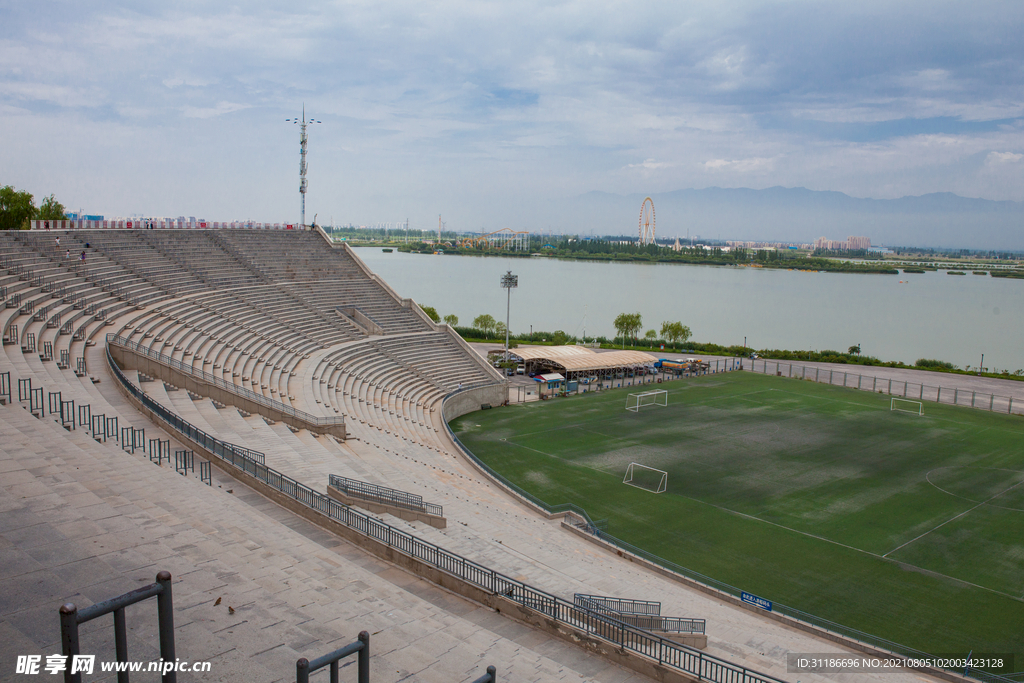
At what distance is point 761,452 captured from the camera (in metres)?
33.6

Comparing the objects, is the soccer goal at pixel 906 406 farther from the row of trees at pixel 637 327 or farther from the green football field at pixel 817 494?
the row of trees at pixel 637 327

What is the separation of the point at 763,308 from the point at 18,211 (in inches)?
4031

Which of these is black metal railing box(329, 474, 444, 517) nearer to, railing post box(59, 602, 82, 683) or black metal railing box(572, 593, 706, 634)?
black metal railing box(572, 593, 706, 634)

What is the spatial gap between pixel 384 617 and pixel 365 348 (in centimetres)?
3204

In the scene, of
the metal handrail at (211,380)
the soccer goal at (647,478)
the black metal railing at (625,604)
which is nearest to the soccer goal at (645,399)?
the soccer goal at (647,478)

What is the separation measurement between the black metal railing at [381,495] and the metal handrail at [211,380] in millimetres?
7415

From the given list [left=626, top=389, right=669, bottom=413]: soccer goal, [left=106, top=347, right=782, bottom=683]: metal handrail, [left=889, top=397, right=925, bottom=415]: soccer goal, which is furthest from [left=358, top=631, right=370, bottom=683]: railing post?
[left=889, top=397, right=925, bottom=415]: soccer goal

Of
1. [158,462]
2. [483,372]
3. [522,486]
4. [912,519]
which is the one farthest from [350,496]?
[483,372]

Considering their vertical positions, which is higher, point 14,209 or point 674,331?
point 14,209

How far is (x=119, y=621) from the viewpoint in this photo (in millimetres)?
5117

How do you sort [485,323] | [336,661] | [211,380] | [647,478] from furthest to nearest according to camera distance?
[485,323] < [647,478] < [211,380] < [336,661]

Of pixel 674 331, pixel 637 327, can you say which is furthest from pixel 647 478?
pixel 637 327

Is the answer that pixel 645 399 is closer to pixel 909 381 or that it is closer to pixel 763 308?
pixel 909 381

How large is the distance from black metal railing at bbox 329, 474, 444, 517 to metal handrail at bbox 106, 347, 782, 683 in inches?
63.4
